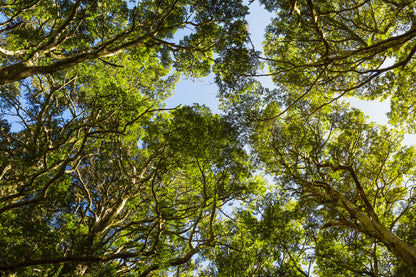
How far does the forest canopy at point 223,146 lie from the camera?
7133 mm

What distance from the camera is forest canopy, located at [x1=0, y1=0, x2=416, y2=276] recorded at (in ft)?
23.4

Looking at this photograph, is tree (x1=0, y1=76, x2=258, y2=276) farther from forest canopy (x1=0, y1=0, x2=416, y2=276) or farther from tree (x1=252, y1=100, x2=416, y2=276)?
tree (x1=252, y1=100, x2=416, y2=276)

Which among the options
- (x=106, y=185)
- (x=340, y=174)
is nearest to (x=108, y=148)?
(x=106, y=185)

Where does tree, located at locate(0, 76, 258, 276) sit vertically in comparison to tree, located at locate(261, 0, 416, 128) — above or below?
below

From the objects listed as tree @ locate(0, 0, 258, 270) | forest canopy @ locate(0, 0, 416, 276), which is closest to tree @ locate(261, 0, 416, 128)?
forest canopy @ locate(0, 0, 416, 276)

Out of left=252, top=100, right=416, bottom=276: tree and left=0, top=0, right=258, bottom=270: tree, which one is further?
left=252, top=100, right=416, bottom=276: tree

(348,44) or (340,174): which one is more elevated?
(348,44)

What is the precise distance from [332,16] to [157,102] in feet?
33.7

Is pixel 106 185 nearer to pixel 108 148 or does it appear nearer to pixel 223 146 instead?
pixel 108 148

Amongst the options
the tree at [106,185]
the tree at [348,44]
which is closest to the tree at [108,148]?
the tree at [106,185]

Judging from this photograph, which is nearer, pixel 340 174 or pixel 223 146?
pixel 223 146

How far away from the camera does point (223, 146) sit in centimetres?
881

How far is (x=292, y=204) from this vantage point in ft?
40.7

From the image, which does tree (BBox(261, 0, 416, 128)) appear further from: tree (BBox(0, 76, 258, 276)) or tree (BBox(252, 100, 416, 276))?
tree (BBox(0, 76, 258, 276))
